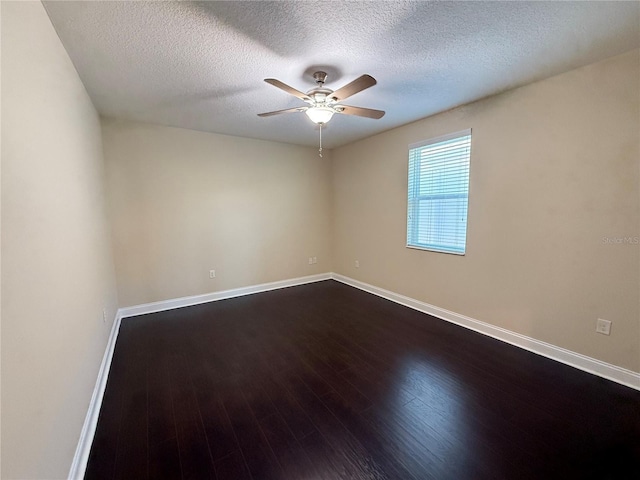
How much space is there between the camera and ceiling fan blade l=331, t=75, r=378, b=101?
166 centimetres

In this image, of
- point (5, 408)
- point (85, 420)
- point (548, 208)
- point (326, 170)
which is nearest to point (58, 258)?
point (5, 408)

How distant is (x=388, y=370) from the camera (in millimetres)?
2203

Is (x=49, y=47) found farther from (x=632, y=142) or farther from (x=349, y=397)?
(x=632, y=142)

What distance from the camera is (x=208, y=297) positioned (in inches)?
153

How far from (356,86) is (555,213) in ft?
6.59

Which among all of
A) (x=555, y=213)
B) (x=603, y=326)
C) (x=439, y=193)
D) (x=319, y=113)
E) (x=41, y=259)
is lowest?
(x=603, y=326)

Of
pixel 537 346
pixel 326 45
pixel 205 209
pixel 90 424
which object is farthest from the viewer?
pixel 205 209

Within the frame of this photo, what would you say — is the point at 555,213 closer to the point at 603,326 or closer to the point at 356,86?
the point at 603,326

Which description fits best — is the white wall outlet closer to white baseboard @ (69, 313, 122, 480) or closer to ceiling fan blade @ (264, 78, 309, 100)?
ceiling fan blade @ (264, 78, 309, 100)

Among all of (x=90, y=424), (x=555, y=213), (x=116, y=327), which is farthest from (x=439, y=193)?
(x=116, y=327)

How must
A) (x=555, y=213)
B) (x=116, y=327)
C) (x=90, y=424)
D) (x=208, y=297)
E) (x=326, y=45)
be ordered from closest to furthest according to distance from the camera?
(x=90, y=424), (x=326, y=45), (x=555, y=213), (x=116, y=327), (x=208, y=297)

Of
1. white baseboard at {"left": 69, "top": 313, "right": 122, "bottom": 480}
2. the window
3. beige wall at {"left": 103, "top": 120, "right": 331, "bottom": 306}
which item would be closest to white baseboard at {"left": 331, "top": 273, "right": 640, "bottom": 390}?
the window

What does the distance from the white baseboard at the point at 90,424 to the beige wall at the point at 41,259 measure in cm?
7

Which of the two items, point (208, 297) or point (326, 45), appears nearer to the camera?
point (326, 45)
